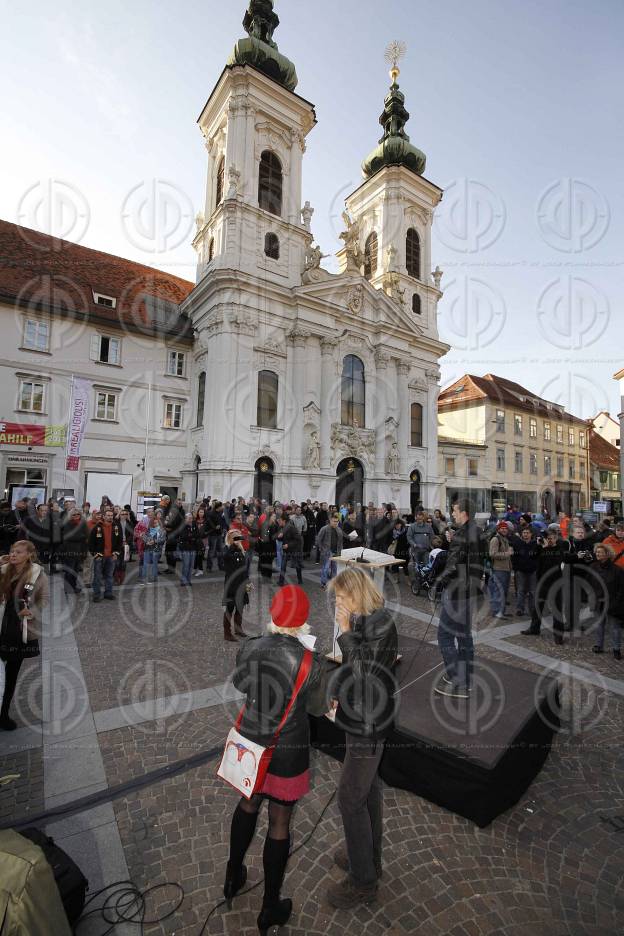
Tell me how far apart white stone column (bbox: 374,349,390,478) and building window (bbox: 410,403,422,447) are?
10.8 feet

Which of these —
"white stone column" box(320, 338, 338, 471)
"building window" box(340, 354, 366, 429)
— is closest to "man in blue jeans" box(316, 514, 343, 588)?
"white stone column" box(320, 338, 338, 471)

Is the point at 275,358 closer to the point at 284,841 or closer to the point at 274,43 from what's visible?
the point at 274,43

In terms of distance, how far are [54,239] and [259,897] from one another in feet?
104

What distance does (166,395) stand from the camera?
2434 cm

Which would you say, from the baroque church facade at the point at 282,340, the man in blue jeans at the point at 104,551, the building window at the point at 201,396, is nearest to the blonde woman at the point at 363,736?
the man in blue jeans at the point at 104,551

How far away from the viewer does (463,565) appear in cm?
510

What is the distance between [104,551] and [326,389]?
1827 centimetres

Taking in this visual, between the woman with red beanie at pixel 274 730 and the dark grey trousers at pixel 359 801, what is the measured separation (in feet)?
1.03

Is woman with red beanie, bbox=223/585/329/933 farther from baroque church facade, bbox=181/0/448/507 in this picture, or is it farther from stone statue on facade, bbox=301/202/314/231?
stone statue on facade, bbox=301/202/314/231

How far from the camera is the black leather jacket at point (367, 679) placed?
2660 millimetres

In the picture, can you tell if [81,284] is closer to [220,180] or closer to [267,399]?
[220,180]

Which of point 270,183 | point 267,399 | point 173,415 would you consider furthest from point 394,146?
point 173,415

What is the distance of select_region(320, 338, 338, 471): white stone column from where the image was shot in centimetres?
2553

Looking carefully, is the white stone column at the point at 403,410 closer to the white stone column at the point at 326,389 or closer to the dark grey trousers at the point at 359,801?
the white stone column at the point at 326,389
